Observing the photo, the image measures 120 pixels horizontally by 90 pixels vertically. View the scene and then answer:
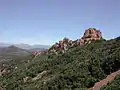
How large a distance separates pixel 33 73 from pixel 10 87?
22.6 feet

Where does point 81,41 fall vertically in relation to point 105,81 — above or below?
above

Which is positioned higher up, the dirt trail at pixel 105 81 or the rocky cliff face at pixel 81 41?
the rocky cliff face at pixel 81 41

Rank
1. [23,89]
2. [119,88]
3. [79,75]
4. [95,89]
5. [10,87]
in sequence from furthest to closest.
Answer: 1. [10,87]
2. [23,89]
3. [79,75]
4. [95,89]
5. [119,88]

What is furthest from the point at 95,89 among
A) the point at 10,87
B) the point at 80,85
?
the point at 10,87

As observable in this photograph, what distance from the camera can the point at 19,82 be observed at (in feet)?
191

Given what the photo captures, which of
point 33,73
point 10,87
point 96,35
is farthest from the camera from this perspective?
point 96,35

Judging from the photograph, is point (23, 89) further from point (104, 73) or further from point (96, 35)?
point (96, 35)

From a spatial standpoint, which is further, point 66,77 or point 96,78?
point 66,77

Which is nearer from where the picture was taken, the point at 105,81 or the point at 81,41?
the point at 105,81

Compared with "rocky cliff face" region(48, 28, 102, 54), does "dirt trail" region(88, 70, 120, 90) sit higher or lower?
lower

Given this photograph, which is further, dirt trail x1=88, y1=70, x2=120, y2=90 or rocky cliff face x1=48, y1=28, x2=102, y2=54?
rocky cliff face x1=48, y1=28, x2=102, y2=54

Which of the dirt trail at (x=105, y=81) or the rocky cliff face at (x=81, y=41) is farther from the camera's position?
the rocky cliff face at (x=81, y=41)

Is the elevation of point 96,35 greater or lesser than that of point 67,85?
greater

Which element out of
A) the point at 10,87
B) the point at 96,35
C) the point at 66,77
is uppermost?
the point at 96,35
